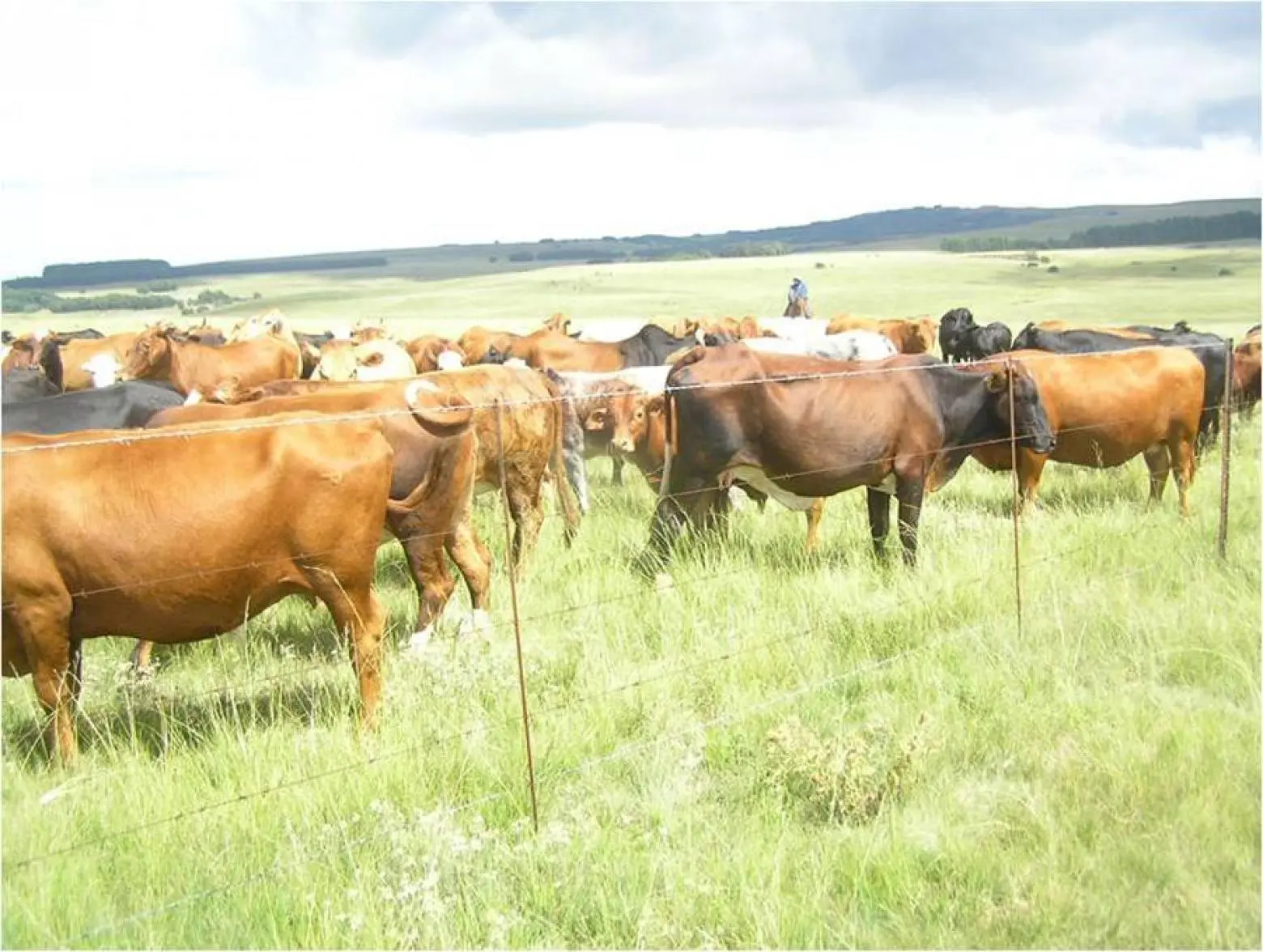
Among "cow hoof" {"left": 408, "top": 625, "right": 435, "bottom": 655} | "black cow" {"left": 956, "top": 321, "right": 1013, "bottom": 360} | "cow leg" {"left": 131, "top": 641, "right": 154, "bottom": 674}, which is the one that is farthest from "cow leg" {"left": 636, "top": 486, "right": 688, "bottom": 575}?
"black cow" {"left": 956, "top": 321, "right": 1013, "bottom": 360}

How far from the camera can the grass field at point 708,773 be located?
443 cm

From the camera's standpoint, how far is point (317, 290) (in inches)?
5330

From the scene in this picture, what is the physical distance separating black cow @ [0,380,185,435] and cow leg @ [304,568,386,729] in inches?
186

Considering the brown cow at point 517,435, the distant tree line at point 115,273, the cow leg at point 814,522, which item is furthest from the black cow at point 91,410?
the distant tree line at point 115,273

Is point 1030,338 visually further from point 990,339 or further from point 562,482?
point 562,482

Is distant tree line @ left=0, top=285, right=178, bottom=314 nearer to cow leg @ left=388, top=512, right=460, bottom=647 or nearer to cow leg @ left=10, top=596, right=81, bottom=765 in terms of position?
cow leg @ left=388, top=512, right=460, bottom=647

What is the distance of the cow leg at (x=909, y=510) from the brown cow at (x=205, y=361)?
28.5 feet

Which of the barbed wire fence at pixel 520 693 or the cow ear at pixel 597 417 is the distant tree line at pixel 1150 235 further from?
the barbed wire fence at pixel 520 693

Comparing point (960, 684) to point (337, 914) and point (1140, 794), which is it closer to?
point (1140, 794)

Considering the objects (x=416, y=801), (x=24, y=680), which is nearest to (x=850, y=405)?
(x=416, y=801)

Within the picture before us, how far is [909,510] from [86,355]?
15.6 m

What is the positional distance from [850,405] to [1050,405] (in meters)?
3.14

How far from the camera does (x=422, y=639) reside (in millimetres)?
7801

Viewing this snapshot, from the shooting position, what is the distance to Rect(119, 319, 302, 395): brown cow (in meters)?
16.5
